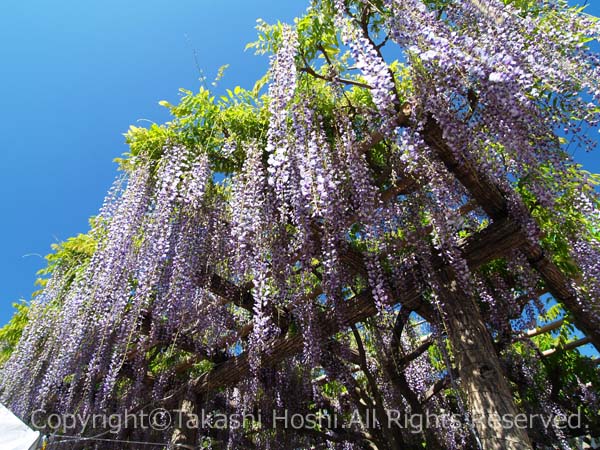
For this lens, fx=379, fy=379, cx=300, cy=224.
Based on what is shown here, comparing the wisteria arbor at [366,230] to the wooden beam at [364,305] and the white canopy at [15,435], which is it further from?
the white canopy at [15,435]

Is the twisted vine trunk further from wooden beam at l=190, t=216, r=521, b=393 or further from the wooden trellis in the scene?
wooden beam at l=190, t=216, r=521, b=393

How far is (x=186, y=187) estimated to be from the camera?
365cm

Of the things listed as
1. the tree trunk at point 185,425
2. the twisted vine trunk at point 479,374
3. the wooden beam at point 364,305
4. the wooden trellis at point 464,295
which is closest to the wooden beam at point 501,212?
the wooden trellis at point 464,295

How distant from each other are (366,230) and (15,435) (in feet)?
8.42

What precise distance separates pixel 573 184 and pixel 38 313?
5.84 meters

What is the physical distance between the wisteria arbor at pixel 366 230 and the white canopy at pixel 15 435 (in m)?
1.08

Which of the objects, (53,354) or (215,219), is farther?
(53,354)

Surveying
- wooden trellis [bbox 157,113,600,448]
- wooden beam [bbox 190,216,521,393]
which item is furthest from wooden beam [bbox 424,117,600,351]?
wooden beam [bbox 190,216,521,393]

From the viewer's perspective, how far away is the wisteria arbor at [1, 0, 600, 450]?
99.0 inches

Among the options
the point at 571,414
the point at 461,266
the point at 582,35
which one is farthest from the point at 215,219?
the point at 571,414

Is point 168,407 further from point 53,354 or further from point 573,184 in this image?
point 573,184

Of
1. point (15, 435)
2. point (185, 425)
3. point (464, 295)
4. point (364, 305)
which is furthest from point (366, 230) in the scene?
point (185, 425)

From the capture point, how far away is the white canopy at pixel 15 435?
2107 mm

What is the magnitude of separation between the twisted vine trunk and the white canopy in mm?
2754
